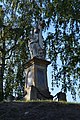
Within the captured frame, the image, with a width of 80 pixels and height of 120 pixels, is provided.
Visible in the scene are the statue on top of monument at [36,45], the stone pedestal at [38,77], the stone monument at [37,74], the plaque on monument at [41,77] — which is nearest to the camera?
the stone monument at [37,74]

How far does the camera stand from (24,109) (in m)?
10.4

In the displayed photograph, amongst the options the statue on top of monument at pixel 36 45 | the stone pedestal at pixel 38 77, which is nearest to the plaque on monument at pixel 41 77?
the stone pedestal at pixel 38 77

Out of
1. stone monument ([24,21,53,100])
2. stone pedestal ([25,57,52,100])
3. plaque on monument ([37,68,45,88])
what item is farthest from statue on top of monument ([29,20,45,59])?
plaque on monument ([37,68,45,88])

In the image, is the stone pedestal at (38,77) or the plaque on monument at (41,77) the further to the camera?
the plaque on monument at (41,77)

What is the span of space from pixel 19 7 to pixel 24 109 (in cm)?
1324

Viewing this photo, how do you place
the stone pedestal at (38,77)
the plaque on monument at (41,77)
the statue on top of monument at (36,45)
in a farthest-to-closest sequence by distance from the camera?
the statue on top of monument at (36,45) < the plaque on monument at (41,77) < the stone pedestal at (38,77)

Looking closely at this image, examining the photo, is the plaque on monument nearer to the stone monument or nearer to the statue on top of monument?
the stone monument

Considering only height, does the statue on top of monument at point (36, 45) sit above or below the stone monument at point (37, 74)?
above

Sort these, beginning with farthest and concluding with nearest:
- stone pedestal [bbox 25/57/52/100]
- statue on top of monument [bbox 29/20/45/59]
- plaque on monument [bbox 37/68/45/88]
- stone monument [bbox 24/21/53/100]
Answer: statue on top of monument [bbox 29/20/45/59] → plaque on monument [bbox 37/68/45/88] → stone pedestal [bbox 25/57/52/100] → stone monument [bbox 24/21/53/100]

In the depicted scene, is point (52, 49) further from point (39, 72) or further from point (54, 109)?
point (54, 109)

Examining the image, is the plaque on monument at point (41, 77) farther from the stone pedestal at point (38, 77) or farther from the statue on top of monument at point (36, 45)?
the statue on top of monument at point (36, 45)

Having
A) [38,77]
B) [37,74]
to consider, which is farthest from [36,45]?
[38,77]

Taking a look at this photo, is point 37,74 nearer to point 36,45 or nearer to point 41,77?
point 41,77

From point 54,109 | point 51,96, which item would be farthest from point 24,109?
point 51,96
